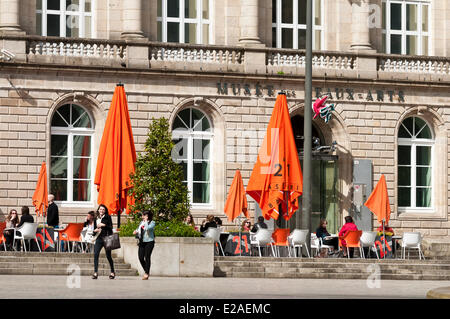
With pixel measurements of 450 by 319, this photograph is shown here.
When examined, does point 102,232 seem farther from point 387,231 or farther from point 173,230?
point 387,231

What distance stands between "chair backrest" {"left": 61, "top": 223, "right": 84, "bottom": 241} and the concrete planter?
3707 millimetres

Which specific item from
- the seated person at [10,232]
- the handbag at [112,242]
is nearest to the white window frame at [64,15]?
the seated person at [10,232]

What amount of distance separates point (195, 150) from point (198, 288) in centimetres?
1703

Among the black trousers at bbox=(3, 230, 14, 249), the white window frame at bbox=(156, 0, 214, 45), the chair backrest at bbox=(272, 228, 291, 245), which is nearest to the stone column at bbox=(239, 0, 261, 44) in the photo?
the white window frame at bbox=(156, 0, 214, 45)

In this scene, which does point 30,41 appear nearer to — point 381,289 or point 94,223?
point 94,223

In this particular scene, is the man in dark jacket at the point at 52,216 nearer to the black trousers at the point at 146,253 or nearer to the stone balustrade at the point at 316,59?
the black trousers at the point at 146,253

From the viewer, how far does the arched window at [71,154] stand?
132 ft

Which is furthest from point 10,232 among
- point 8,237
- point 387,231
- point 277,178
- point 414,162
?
point 414,162

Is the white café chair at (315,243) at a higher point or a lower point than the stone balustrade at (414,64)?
lower

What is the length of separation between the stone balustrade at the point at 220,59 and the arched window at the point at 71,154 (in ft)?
6.24

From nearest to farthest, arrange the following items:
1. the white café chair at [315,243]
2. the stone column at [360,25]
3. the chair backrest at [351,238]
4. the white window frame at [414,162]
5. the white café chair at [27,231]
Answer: the white café chair at [27,231] < the chair backrest at [351,238] < the white café chair at [315,243] < the stone column at [360,25] < the white window frame at [414,162]

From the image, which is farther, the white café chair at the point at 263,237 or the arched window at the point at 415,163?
the arched window at the point at 415,163

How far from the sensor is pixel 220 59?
41906 mm

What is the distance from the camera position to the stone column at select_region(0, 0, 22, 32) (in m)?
39.6
